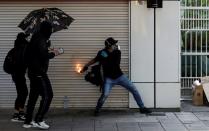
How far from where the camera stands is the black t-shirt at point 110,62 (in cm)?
1105

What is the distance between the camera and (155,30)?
11641mm

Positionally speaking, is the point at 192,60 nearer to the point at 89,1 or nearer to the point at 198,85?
the point at 198,85

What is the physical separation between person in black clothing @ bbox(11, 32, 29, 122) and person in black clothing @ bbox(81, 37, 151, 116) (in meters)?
1.49

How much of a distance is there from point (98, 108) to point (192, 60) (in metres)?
3.22

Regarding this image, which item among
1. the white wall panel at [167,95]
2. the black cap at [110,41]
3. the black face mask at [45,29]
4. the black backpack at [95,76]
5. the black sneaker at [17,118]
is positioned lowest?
the black sneaker at [17,118]

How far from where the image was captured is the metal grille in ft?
42.7

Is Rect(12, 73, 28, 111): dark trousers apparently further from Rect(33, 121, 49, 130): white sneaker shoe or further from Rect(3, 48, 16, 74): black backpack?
Rect(33, 121, 49, 130): white sneaker shoe

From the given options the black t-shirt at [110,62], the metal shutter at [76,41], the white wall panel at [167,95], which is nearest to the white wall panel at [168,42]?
the white wall panel at [167,95]

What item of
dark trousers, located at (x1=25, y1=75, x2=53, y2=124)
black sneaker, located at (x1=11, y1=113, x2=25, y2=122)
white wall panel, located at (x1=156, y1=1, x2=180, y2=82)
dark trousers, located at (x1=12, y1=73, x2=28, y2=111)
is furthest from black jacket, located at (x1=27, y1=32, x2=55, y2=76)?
white wall panel, located at (x1=156, y1=1, x2=180, y2=82)

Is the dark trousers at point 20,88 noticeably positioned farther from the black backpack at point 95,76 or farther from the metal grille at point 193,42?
the metal grille at point 193,42

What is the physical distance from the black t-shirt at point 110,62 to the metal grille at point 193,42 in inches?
102

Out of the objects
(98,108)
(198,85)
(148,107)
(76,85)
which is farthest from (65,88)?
(198,85)

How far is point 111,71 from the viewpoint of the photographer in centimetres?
1116

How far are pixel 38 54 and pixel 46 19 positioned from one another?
1268 millimetres
